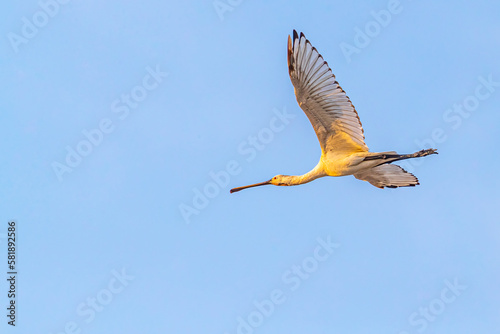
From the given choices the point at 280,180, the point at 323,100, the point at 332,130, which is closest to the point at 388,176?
the point at 332,130

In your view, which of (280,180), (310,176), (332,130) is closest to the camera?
(332,130)

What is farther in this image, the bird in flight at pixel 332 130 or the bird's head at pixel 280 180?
the bird's head at pixel 280 180

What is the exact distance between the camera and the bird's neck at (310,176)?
65.4ft

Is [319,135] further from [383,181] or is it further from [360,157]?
[383,181]

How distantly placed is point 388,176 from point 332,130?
2.38 metres

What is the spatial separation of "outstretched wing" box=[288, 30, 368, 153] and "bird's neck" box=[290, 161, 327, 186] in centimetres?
57

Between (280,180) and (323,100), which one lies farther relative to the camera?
(280,180)

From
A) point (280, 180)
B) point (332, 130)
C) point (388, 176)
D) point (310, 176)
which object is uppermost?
point (332, 130)

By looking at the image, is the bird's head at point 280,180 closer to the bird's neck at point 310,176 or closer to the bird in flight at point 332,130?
the bird in flight at point 332,130

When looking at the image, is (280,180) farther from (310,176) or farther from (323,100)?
(323,100)

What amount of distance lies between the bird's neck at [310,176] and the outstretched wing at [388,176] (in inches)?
44.4

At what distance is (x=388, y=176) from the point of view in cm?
2058

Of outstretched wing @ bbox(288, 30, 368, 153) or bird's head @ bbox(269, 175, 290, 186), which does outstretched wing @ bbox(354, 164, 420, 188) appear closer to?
outstretched wing @ bbox(288, 30, 368, 153)

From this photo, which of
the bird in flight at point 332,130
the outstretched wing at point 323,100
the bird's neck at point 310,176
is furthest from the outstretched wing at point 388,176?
the bird's neck at point 310,176
